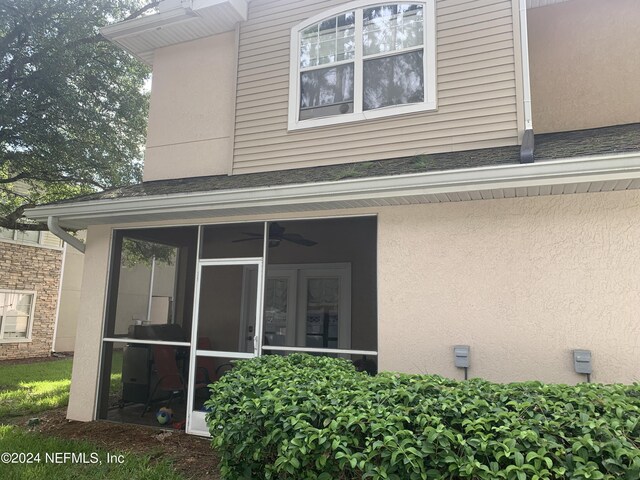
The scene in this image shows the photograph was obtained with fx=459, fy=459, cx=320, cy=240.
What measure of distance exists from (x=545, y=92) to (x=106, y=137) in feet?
30.6

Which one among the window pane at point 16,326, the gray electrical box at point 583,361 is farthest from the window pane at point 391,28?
the window pane at point 16,326

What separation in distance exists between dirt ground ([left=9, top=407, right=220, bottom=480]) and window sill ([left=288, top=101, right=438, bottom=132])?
4.22 meters

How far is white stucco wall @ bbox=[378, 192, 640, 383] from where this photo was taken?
4270 mm

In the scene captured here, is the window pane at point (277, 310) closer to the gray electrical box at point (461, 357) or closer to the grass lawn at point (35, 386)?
the grass lawn at point (35, 386)

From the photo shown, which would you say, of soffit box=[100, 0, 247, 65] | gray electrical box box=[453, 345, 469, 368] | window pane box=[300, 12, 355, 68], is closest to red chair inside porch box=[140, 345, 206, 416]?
gray electrical box box=[453, 345, 469, 368]

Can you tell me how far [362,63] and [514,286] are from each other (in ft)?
11.5

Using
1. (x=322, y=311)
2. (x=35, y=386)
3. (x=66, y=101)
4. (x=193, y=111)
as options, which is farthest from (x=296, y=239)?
(x=35, y=386)

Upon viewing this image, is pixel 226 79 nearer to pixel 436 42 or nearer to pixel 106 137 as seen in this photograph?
pixel 436 42

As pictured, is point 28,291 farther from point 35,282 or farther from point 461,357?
point 461,357

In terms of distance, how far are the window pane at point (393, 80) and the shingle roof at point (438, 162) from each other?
2.85ft

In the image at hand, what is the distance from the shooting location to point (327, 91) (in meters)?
6.35

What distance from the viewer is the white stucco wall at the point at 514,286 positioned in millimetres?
4270

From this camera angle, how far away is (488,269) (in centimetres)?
472

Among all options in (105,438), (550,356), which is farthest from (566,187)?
(105,438)
